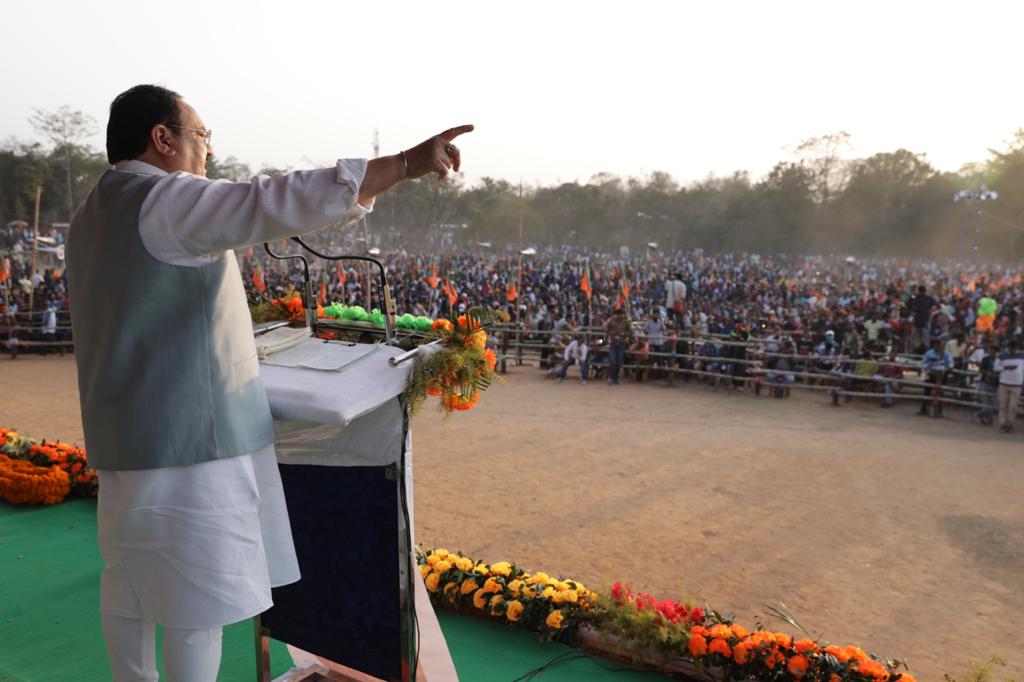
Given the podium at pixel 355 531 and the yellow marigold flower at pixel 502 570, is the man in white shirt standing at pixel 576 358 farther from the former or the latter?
the podium at pixel 355 531

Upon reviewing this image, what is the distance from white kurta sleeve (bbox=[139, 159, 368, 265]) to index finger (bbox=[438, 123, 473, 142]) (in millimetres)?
199

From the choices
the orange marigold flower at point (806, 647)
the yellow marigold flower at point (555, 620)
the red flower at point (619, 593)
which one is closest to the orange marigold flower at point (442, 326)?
the yellow marigold flower at point (555, 620)

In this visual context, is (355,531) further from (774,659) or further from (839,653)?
(839,653)

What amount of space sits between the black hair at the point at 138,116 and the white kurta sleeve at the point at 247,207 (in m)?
0.22

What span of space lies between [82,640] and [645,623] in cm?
240

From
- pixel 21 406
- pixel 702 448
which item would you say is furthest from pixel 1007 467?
pixel 21 406

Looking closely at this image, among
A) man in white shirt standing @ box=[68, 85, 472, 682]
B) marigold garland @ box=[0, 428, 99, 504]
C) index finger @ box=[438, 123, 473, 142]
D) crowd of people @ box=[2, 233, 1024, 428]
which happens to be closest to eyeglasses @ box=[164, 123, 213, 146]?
man in white shirt standing @ box=[68, 85, 472, 682]

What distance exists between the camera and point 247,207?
145 centimetres

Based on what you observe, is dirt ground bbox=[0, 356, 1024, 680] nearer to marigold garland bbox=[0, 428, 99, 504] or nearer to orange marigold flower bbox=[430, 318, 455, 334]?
marigold garland bbox=[0, 428, 99, 504]

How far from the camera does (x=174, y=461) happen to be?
164 centimetres

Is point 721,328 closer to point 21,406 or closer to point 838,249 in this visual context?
point 21,406

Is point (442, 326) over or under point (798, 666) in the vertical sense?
over

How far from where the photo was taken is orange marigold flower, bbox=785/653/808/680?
2982 millimetres

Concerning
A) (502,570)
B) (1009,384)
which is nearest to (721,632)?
(502,570)
